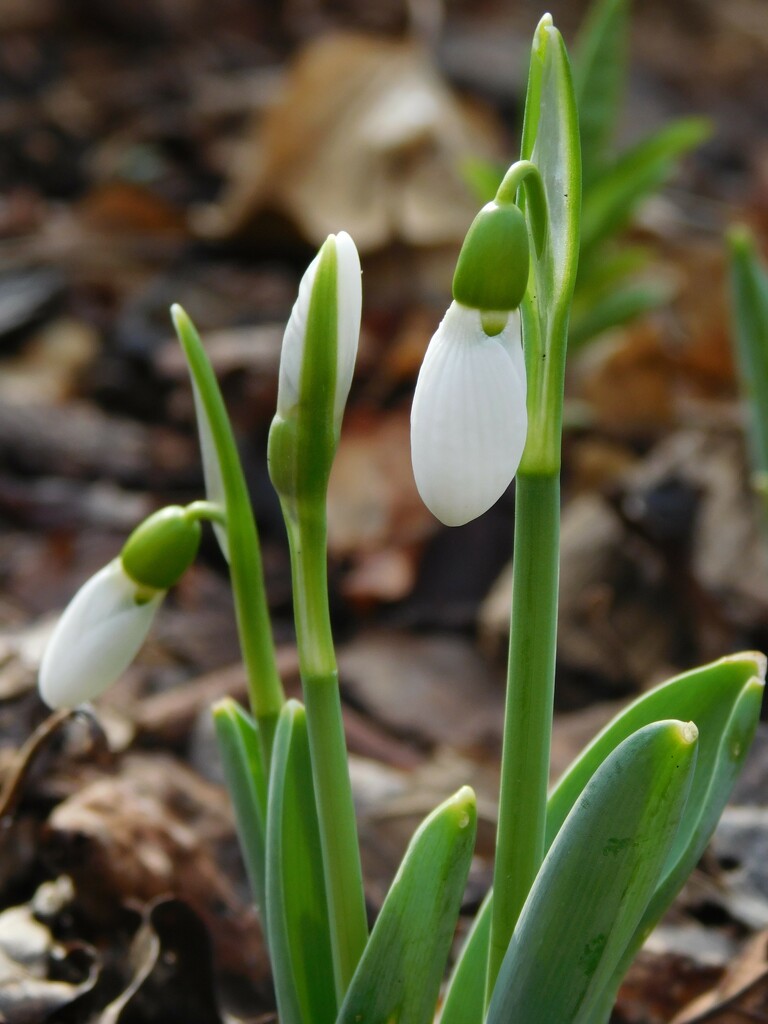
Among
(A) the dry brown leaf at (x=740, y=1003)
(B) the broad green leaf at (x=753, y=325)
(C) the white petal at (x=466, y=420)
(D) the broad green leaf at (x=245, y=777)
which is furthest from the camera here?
(B) the broad green leaf at (x=753, y=325)

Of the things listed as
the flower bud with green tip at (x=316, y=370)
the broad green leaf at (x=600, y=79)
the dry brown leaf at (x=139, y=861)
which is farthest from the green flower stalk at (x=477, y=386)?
the broad green leaf at (x=600, y=79)

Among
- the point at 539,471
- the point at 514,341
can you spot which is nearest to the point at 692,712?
the point at 539,471

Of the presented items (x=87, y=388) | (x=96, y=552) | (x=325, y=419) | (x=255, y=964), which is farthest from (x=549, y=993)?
(x=87, y=388)

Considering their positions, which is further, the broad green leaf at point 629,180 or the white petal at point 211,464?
the broad green leaf at point 629,180

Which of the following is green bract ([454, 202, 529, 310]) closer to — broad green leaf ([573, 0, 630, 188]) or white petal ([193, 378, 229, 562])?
white petal ([193, 378, 229, 562])

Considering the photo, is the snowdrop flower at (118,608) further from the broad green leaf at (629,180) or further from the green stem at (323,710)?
the broad green leaf at (629,180)

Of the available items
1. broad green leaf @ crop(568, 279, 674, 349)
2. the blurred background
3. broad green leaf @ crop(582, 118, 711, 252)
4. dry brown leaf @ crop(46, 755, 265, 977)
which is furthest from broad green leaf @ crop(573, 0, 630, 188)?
dry brown leaf @ crop(46, 755, 265, 977)

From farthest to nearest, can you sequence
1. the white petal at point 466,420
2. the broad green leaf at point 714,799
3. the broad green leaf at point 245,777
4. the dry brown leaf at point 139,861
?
the dry brown leaf at point 139,861 → the broad green leaf at point 245,777 → the broad green leaf at point 714,799 → the white petal at point 466,420
